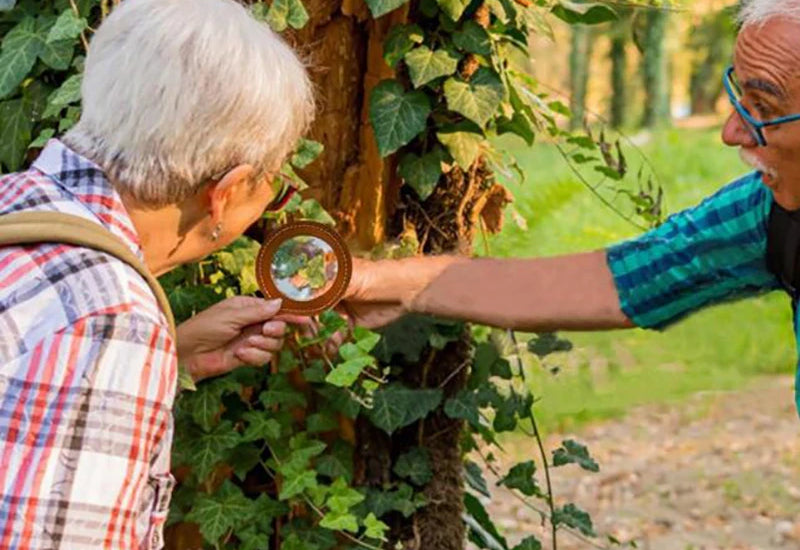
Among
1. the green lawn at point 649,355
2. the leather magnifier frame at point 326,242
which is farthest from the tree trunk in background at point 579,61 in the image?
the leather magnifier frame at point 326,242

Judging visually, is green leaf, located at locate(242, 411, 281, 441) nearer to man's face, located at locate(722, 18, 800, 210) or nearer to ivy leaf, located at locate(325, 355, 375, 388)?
ivy leaf, located at locate(325, 355, 375, 388)

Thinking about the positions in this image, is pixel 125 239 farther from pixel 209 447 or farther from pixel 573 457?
pixel 573 457

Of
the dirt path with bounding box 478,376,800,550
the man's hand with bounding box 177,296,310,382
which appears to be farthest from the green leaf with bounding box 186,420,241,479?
the dirt path with bounding box 478,376,800,550

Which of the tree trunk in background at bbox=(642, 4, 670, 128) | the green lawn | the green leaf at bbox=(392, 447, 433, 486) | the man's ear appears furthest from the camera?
the tree trunk in background at bbox=(642, 4, 670, 128)

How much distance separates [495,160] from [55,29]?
0.92 meters

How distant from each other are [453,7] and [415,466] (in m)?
0.99

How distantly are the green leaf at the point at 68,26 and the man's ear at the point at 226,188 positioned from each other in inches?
27.5

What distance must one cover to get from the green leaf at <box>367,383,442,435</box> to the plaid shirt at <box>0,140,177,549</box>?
3.80 feet

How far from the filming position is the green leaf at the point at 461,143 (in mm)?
2908

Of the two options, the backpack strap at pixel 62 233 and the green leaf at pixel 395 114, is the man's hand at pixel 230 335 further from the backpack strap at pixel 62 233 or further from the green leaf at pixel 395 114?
the backpack strap at pixel 62 233

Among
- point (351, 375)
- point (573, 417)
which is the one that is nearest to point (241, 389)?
point (351, 375)

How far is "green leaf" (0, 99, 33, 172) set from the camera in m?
2.90

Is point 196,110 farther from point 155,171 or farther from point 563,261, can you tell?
point 563,261

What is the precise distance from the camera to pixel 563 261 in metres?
2.93
